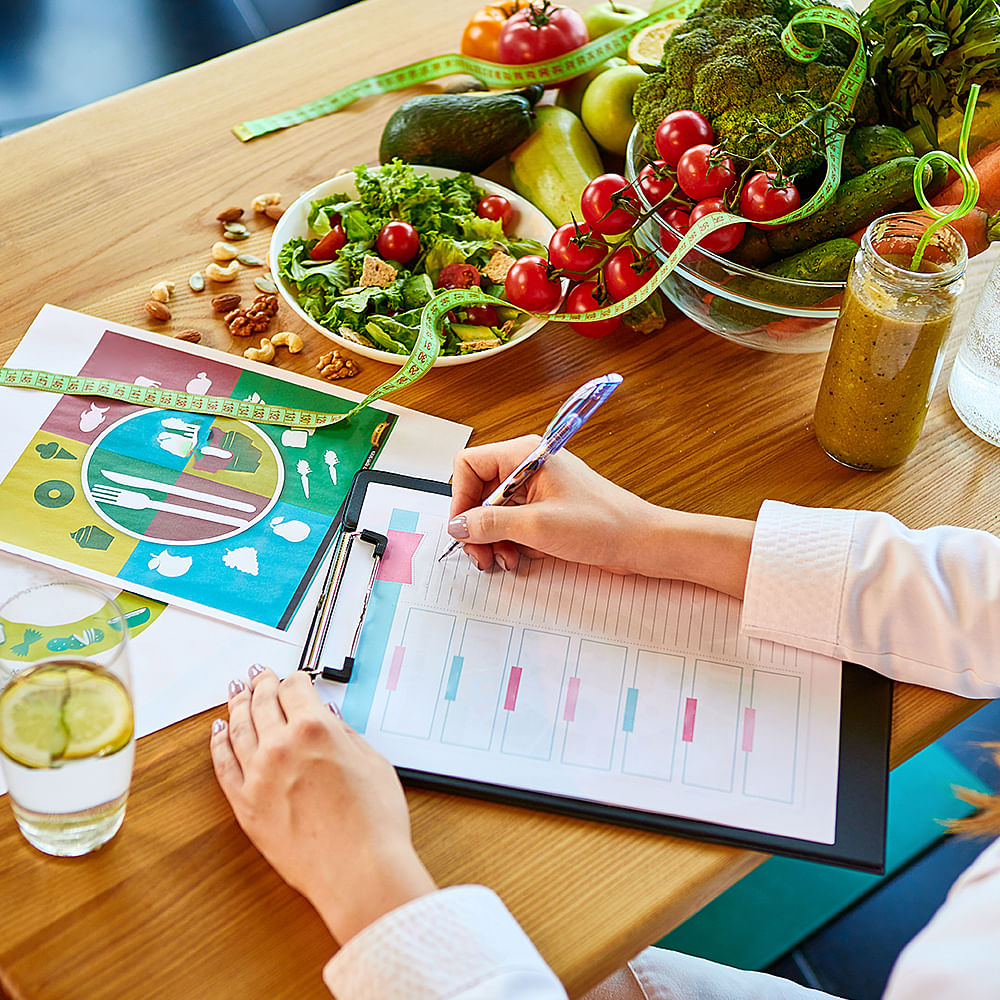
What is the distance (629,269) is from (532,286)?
12cm

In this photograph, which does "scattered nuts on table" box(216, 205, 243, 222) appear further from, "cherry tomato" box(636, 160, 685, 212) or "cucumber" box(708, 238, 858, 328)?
"cucumber" box(708, 238, 858, 328)

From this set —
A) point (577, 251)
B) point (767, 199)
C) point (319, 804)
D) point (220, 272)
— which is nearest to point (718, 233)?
point (767, 199)

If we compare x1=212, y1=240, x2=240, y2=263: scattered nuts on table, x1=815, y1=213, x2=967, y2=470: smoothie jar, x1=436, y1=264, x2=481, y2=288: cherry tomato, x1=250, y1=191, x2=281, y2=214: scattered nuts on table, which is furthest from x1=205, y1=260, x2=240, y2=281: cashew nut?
x1=815, y1=213, x2=967, y2=470: smoothie jar

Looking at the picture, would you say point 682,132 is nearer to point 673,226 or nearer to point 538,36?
point 673,226

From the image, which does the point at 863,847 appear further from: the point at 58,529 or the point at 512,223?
the point at 512,223

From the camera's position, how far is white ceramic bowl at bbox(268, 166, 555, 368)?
4.01 feet

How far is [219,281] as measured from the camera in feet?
4.35

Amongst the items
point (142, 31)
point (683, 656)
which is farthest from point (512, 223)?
point (142, 31)

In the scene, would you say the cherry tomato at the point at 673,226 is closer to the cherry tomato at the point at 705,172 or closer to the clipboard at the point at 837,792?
the cherry tomato at the point at 705,172

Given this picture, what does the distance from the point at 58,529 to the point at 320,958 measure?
529 millimetres

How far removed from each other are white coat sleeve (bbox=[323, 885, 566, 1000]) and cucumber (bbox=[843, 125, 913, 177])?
0.93 metres

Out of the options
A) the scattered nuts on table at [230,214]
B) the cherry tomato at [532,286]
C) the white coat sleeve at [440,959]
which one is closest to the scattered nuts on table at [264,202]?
the scattered nuts on table at [230,214]

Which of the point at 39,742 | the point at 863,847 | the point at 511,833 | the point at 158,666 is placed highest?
the point at 39,742

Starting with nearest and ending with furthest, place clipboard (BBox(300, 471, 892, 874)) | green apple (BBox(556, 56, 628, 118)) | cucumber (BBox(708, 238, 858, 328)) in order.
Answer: clipboard (BBox(300, 471, 892, 874)) → cucumber (BBox(708, 238, 858, 328)) → green apple (BBox(556, 56, 628, 118))
